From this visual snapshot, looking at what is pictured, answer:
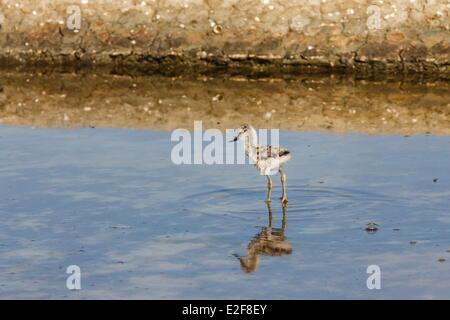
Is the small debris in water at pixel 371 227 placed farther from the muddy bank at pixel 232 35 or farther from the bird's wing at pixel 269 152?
the muddy bank at pixel 232 35

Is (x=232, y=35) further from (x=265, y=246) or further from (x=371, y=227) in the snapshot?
(x=265, y=246)

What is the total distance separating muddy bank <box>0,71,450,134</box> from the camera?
17672 millimetres

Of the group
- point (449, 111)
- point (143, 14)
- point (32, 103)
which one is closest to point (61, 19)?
point (143, 14)

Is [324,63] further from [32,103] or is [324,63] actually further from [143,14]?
[32,103]

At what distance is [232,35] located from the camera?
2266 centimetres

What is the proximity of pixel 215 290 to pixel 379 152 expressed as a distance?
6.14 meters

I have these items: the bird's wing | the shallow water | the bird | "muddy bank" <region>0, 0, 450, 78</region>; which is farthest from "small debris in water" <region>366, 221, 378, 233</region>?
"muddy bank" <region>0, 0, 450, 78</region>

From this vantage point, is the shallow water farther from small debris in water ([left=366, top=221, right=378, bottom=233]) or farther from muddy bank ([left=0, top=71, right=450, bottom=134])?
muddy bank ([left=0, top=71, right=450, bottom=134])

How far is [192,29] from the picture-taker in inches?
898

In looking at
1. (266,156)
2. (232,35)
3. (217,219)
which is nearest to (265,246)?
(217,219)

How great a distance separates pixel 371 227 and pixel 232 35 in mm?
11151

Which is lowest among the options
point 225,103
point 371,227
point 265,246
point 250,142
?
point 265,246

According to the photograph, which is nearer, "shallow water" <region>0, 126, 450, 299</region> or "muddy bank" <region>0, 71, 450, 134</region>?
"shallow water" <region>0, 126, 450, 299</region>

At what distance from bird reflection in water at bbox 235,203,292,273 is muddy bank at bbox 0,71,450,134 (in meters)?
5.28
